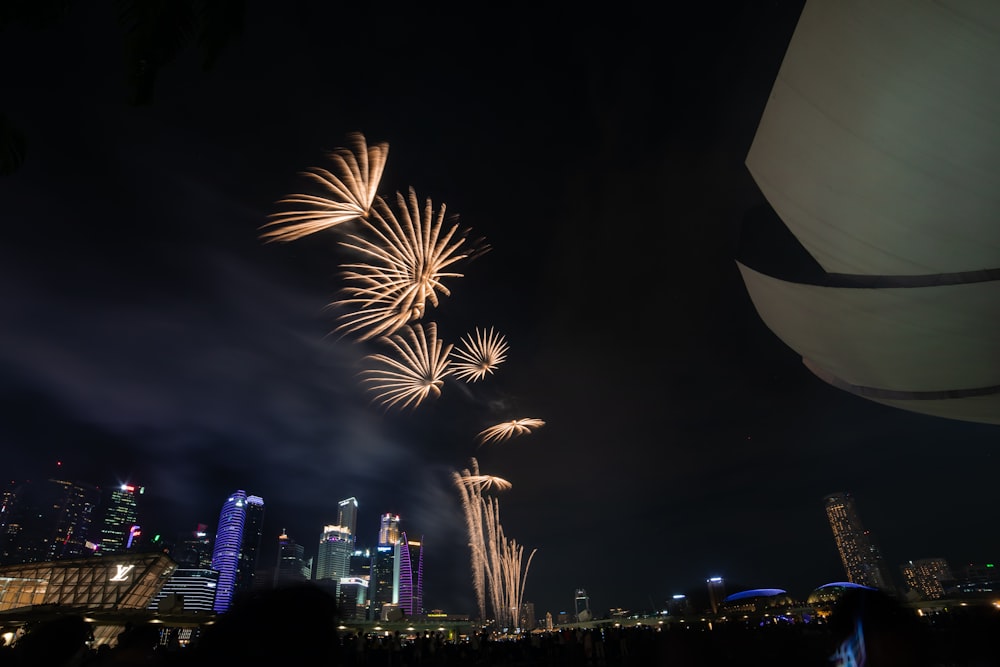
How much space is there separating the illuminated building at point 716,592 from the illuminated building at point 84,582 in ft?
486

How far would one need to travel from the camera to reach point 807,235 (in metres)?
13.4

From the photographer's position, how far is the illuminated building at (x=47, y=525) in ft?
554

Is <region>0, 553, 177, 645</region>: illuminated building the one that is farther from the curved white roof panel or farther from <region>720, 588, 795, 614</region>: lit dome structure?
<region>720, 588, 795, 614</region>: lit dome structure

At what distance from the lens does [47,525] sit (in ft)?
602

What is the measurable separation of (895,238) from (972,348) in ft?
17.1

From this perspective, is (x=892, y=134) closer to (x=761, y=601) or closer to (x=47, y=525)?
(x=761, y=601)

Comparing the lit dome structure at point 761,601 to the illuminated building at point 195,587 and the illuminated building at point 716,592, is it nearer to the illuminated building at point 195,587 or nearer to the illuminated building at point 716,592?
the illuminated building at point 716,592

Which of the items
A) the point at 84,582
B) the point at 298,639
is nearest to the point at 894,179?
the point at 298,639

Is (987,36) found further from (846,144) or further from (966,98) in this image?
(846,144)

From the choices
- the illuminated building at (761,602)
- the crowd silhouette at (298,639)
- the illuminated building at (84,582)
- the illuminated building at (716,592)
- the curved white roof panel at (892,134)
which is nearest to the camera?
the crowd silhouette at (298,639)

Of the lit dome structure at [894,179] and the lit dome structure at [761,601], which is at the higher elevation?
the lit dome structure at [894,179]

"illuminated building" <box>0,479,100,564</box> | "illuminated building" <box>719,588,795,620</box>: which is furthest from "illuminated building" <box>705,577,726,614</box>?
"illuminated building" <box>0,479,100,564</box>

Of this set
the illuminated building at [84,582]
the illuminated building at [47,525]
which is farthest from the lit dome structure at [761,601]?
the illuminated building at [47,525]

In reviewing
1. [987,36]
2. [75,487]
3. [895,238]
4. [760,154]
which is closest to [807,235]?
[895,238]
